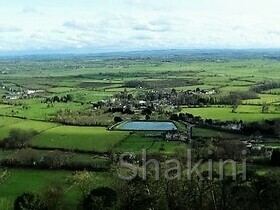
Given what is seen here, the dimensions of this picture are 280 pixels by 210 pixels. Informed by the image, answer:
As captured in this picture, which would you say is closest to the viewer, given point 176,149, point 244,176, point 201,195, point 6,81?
point 201,195

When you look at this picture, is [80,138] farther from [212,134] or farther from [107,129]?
[212,134]

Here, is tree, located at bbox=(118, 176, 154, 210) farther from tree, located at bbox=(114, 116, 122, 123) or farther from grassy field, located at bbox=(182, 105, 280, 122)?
tree, located at bbox=(114, 116, 122, 123)

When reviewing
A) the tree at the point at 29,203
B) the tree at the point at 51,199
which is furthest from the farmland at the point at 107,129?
the tree at the point at 29,203

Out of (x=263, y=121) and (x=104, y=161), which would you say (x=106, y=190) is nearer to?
(x=104, y=161)

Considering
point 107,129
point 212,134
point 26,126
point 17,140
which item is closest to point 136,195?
point 17,140

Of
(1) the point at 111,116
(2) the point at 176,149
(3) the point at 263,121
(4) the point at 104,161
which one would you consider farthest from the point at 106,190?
(1) the point at 111,116

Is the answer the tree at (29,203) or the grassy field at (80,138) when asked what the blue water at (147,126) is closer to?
the grassy field at (80,138)

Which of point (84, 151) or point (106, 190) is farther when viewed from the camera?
point (84, 151)

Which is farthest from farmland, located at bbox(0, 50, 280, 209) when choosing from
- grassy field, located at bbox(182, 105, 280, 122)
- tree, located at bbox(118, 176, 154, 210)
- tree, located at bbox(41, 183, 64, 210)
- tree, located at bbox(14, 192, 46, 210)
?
tree, located at bbox(118, 176, 154, 210)
